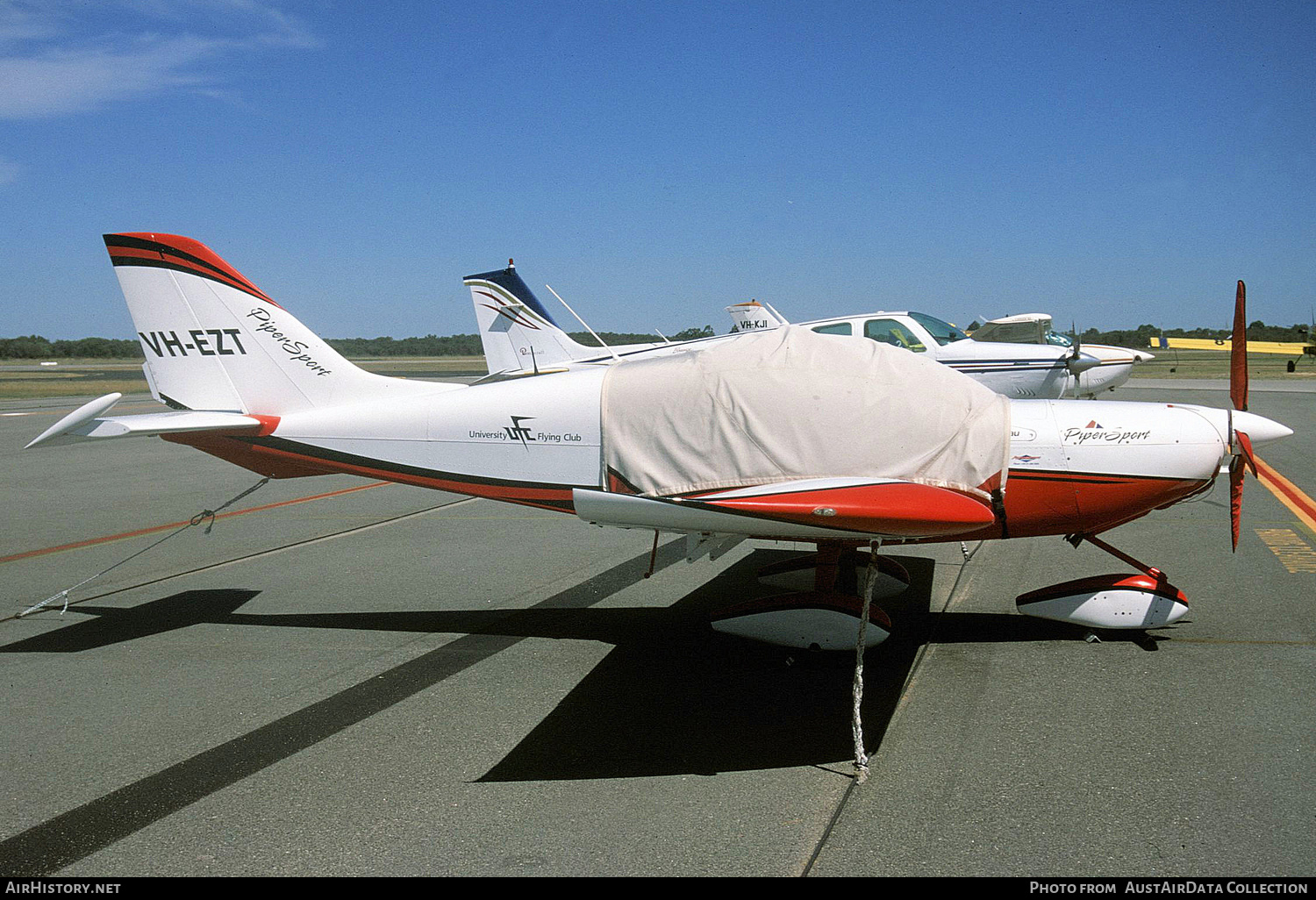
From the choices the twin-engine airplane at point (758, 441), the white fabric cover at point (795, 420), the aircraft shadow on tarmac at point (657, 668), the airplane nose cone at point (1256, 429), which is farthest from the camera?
the airplane nose cone at point (1256, 429)

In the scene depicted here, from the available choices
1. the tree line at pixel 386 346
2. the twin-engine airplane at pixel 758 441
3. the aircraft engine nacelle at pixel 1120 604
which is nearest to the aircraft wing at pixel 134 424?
the twin-engine airplane at pixel 758 441

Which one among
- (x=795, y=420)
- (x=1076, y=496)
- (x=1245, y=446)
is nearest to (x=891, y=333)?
(x=1245, y=446)

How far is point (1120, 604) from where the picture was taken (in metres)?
5.55

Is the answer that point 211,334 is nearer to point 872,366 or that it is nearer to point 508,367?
point 872,366

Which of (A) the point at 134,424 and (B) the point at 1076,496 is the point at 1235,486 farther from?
(A) the point at 134,424

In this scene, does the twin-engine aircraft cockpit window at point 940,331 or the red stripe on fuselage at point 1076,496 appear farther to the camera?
the twin-engine aircraft cockpit window at point 940,331

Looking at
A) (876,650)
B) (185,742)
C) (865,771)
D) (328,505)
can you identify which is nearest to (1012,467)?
(876,650)

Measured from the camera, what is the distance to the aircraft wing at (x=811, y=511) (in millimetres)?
4250

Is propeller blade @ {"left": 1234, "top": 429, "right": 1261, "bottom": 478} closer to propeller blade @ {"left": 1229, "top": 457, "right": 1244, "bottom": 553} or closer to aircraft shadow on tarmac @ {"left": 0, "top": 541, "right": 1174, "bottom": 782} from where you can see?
propeller blade @ {"left": 1229, "top": 457, "right": 1244, "bottom": 553}

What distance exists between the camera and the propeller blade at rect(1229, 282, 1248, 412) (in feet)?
17.7

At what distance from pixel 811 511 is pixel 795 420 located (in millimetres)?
719

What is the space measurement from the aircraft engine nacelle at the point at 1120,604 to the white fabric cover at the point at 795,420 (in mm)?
1207

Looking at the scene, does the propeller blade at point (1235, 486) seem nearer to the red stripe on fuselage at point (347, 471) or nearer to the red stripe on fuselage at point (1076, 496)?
the red stripe on fuselage at point (1076, 496)

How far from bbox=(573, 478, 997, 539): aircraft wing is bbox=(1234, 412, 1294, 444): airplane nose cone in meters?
2.10
